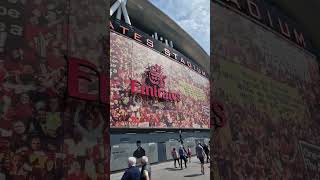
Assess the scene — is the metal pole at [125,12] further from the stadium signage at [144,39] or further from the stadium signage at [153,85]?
the stadium signage at [153,85]

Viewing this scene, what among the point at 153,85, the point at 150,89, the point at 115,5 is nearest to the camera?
the point at 115,5

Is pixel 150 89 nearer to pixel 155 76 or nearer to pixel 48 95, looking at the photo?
pixel 155 76

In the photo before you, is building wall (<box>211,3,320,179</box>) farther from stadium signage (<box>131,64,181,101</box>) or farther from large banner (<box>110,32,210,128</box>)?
stadium signage (<box>131,64,181,101</box>)

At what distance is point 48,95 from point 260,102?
2910 mm

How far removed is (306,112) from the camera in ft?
18.5

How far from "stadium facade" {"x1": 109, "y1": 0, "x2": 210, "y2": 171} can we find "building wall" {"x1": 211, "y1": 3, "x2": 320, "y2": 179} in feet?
34.2

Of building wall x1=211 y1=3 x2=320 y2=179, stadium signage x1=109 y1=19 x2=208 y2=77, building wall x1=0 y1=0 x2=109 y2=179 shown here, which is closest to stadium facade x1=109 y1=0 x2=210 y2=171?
stadium signage x1=109 y1=19 x2=208 y2=77

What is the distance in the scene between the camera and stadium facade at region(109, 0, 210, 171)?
1734cm

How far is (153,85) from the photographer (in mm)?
20547

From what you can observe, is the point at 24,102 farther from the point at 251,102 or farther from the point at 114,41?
the point at 114,41

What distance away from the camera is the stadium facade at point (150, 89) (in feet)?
56.9

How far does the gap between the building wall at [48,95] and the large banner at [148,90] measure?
14211 millimetres

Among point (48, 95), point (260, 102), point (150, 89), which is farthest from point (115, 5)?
point (48, 95)

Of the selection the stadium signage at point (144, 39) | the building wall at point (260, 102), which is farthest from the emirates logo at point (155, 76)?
the building wall at point (260, 102)
